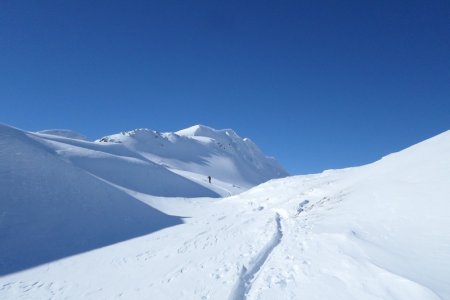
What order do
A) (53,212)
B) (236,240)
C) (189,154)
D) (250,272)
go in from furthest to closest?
(189,154), (53,212), (236,240), (250,272)

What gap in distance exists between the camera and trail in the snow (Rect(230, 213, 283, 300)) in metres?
8.30

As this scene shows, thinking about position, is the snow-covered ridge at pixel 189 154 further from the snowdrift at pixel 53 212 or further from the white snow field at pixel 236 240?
the white snow field at pixel 236 240

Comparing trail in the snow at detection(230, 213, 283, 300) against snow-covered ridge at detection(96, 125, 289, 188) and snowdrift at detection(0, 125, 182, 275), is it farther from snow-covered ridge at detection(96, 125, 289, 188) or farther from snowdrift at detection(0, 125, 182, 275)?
snow-covered ridge at detection(96, 125, 289, 188)

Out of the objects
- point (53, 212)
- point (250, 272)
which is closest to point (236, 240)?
point (250, 272)

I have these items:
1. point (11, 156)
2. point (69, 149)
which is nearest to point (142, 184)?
point (69, 149)

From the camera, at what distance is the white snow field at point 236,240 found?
328 inches

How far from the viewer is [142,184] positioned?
34781 mm

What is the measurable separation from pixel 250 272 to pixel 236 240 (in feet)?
14.5

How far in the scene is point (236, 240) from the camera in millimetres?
14078

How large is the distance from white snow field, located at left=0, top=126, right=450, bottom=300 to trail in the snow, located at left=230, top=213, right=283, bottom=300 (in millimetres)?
32

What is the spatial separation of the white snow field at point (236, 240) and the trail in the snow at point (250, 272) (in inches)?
1.2

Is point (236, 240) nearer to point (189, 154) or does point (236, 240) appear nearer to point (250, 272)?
point (250, 272)

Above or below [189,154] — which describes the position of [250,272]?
below

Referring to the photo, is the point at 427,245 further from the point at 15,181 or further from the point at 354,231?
the point at 15,181
